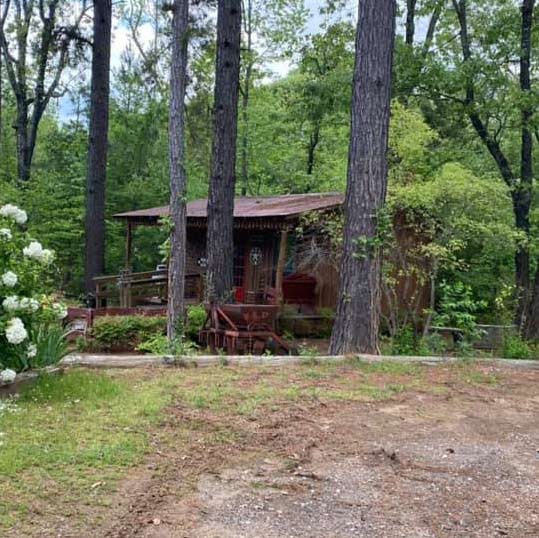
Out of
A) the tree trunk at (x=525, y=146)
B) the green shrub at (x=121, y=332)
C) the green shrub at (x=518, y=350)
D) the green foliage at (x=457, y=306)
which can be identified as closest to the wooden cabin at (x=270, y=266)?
the green shrub at (x=121, y=332)

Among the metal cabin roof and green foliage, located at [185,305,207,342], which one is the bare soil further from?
the metal cabin roof

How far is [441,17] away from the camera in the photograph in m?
14.6

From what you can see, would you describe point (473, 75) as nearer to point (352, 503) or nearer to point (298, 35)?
point (352, 503)

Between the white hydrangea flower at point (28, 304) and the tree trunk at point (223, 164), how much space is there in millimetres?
5808

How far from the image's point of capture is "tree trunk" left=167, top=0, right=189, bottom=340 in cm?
816

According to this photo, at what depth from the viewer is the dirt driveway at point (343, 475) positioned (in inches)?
107

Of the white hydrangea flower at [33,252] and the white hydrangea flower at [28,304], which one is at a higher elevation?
the white hydrangea flower at [33,252]

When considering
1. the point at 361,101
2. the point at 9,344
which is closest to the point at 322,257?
the point at 361,101

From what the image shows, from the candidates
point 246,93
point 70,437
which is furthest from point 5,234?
point 246,93

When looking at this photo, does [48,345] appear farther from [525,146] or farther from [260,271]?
[525,146]

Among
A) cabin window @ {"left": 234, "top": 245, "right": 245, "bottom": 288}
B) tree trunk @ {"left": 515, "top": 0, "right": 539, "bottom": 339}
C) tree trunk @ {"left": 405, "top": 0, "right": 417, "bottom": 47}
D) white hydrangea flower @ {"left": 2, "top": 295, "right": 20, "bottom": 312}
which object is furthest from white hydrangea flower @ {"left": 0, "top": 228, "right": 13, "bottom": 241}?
tree trunk @ {"left": 405, "top": 0, "right": 417, "bottom": 47}

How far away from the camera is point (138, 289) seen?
13.9 m

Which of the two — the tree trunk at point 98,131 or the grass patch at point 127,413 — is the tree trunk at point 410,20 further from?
the grass patch at point 127,413

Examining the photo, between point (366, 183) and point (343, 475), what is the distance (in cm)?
449
